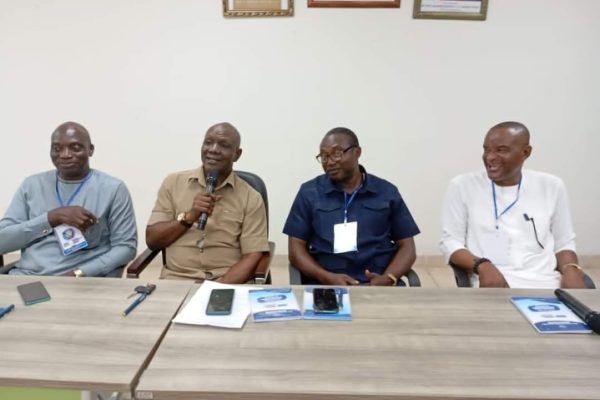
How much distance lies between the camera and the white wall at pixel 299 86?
10.0ft

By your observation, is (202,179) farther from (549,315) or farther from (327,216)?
(549,315)

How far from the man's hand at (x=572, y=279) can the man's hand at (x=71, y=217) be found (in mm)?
2126

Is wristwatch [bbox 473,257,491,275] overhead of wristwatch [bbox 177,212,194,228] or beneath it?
beneath

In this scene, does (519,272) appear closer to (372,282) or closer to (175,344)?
(372,282)

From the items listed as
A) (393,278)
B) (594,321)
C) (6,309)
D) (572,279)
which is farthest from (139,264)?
(572,279)

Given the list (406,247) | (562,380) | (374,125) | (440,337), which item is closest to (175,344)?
(440,337)

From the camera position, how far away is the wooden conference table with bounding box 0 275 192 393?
106 cm

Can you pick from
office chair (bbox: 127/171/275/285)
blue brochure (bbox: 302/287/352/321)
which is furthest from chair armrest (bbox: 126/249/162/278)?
blue brochure (bbox: 302/287/352/321)

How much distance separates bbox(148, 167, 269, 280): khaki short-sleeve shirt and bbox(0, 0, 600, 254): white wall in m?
1.19

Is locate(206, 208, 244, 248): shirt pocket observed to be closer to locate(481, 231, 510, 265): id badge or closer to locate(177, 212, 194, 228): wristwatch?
locate(177, 212, 194, 228): wristwatch

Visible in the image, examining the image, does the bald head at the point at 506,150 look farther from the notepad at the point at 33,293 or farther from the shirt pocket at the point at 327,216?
the notepad at the point at 33,293

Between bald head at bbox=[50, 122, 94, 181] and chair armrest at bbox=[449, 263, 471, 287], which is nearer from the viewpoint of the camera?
chair armrest at bbox=[449, 263, 471, 287]

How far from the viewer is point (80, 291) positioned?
1518mm

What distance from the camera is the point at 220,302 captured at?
4.64 feet
